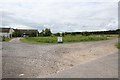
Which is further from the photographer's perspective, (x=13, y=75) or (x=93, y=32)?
(x=93, y=32)

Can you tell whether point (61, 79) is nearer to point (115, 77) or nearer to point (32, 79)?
point (32, 79)

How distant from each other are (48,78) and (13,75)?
5.12ft

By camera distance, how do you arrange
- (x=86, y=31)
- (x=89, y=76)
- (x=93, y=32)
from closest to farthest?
(x=89, y=76) < (x=86, y=31) < (x=93, y=32)

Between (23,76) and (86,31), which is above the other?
(86,31)

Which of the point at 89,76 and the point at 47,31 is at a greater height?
the point at 47,31

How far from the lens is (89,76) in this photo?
6.71 m

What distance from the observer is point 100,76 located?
22.3 feet

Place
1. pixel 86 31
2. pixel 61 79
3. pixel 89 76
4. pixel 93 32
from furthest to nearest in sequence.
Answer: pixel 93 32 < pixel 86 31 < pixel 89 76 < pixel 61 79

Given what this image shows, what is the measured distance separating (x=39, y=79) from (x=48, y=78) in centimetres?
35

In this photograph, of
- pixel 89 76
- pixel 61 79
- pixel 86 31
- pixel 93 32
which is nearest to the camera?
pixel 61 79

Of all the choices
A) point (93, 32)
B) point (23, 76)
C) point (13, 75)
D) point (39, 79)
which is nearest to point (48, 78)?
point (39, 79)

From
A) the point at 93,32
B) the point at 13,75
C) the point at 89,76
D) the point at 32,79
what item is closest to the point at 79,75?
the point at 89,76

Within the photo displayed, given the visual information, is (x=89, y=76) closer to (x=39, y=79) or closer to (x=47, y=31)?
(x=39, y=79)

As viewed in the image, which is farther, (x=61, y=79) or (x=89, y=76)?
(x=89, y=76)
